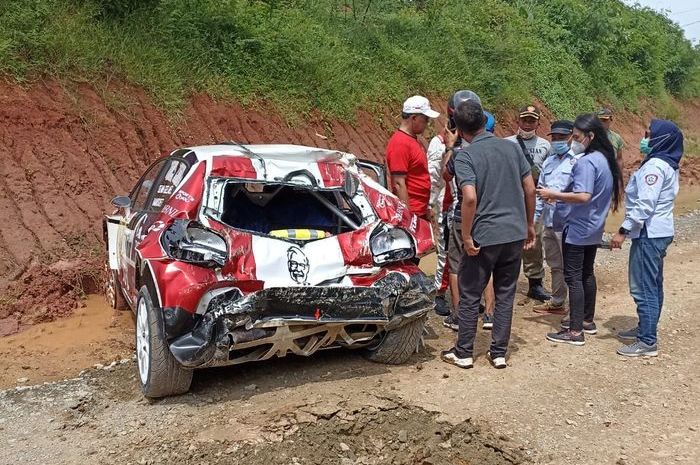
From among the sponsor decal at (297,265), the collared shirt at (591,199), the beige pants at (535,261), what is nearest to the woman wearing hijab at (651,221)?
the collared shirt at (591,199)

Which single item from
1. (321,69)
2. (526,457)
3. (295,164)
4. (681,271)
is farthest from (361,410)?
(321,69)

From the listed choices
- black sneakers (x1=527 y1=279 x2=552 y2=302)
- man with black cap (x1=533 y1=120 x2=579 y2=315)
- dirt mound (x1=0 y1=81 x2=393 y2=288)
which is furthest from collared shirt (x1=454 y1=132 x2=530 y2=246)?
dirt mound (x1=0 y1=81 x2=393 y2=288)

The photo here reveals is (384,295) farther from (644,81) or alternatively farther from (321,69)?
(644,81)

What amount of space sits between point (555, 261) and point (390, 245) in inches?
99.0

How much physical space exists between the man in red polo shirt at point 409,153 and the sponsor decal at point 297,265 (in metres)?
1.69

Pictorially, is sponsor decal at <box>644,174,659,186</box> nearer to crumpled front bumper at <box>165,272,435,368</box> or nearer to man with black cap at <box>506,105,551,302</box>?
man with black cap at <box>506,105,551,302</box>

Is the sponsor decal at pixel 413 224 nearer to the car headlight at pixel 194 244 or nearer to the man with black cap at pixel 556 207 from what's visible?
the car headlight at pixel 194 244

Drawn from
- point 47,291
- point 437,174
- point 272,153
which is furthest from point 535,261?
point 47,291

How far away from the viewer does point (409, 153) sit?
5.88 metres

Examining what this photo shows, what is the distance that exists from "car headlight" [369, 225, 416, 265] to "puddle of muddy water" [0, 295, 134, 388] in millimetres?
2317

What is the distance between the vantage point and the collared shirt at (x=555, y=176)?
18.7ft

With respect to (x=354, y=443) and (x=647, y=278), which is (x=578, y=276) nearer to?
(x=647, y=278)

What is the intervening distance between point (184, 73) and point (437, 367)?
23.3 feet

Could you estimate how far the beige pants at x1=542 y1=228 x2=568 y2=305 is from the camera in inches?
251
